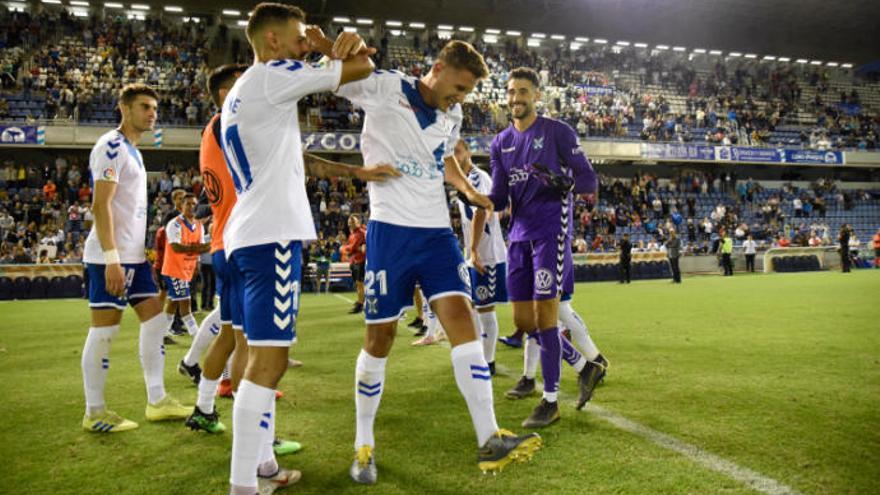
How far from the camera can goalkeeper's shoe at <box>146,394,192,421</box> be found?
14.4 feet

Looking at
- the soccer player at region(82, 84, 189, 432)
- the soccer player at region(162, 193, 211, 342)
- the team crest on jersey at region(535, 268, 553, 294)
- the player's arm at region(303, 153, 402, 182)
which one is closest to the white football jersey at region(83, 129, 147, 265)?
the soccer player at region(82, 84, 189, 432)

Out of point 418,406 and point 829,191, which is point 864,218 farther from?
point 418,406

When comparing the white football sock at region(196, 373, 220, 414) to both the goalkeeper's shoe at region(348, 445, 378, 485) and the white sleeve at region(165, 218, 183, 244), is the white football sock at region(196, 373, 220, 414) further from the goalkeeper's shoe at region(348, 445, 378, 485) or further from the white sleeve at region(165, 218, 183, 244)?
the white sleeve at region(165, 218, 183, 244)

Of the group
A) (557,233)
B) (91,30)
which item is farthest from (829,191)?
(91,30)

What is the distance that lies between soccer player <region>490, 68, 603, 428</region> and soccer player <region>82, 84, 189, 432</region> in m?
2.85

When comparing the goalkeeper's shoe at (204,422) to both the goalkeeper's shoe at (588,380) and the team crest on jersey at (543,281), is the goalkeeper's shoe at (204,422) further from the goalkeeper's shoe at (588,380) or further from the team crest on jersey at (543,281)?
the goalkeeper's shoe at (588,380)

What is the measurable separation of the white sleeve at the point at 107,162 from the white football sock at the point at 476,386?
2.92 meters

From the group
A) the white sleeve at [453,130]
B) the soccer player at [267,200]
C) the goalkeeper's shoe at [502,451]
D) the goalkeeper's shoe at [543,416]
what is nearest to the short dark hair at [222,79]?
the soccer player at [267,200]

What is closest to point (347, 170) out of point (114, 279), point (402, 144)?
point (402, 144)

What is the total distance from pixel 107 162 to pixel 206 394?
6.02 feet

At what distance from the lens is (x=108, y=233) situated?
3.97 meters

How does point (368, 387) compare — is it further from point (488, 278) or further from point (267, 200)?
point (488, 278)

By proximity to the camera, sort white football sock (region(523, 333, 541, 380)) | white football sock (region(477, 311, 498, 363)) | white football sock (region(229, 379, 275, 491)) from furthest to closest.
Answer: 1. white football sock (region(477, 311, 498, 363))
2. white football sock (region(523, 333, 541, 380))
3. white football sock (region(229, 379, 275, 491))

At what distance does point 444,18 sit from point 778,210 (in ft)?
77.9
